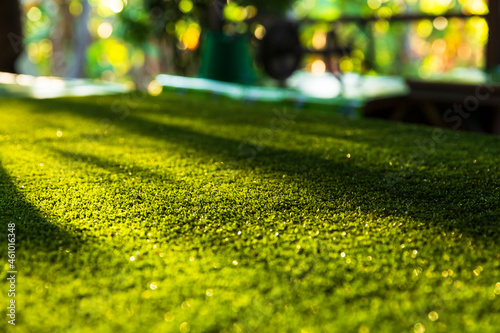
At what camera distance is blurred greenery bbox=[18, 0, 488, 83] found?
5.89 m

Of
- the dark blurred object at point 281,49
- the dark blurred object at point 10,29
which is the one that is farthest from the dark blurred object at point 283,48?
the dark blurred object at point 10,29

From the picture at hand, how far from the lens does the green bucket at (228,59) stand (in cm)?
496

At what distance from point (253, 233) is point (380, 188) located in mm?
541

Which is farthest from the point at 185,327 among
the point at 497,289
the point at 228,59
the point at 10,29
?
the point at 10,29

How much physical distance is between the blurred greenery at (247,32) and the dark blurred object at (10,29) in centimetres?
127

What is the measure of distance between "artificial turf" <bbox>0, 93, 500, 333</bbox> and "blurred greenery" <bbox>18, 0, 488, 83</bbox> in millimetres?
3304

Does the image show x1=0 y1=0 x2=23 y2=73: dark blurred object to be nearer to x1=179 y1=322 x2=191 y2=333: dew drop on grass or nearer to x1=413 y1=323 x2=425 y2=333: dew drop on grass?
x1=179 y1=322 x2=191 y2=333: dew drop on grass

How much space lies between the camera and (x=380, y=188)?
1.57 m

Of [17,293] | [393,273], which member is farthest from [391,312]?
[17,293]

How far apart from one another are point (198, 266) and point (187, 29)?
238 inches

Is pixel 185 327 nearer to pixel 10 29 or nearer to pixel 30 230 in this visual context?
pixel 30 230

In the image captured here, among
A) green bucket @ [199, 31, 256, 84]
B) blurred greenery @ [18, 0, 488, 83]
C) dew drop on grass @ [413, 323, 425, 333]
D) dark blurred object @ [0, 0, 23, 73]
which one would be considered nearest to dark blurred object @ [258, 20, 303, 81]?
green bucket @ [199, 31, 256, 84]

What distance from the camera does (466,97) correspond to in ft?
13.5

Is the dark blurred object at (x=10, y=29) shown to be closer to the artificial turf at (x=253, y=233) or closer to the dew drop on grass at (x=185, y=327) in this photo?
the artificial turf at (x=253, y=233)
